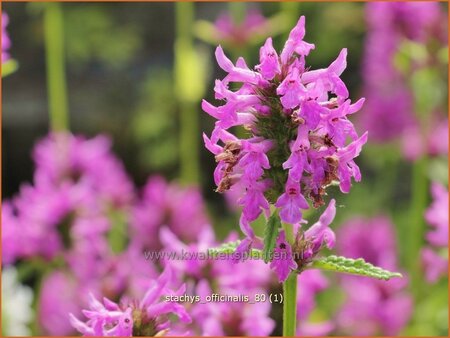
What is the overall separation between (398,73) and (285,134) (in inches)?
122

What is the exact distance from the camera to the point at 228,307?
5.78 ft

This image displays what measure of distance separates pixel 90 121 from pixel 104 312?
16.6 ft

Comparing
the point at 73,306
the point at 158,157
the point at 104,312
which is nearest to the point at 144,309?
the point at 104,312

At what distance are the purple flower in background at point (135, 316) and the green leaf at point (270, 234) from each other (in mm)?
187

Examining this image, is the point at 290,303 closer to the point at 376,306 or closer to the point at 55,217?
the point at 55,217

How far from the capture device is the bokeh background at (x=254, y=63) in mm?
3412

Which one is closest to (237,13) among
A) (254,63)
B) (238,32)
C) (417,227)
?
(238,32)

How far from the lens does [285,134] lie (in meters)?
1.30

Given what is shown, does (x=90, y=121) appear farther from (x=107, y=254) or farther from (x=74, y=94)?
(x=107, y=254)

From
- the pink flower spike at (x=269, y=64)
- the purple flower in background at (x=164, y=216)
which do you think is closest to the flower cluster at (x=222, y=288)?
the pink flower spike at (x=269, y=64)

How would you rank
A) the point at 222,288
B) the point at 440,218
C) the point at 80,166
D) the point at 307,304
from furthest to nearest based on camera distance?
the point at 80,166 < the point at 440,218 < the point at 307,304 < the point at 222,288

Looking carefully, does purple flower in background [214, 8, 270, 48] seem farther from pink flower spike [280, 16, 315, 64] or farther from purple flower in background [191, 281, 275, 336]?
pink flower spike [280, 16, 315, 64]

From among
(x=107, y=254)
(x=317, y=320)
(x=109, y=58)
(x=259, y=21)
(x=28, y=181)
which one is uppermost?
(x=109, y=58)

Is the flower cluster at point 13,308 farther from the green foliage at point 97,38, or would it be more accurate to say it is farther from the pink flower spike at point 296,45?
the green foliage at point 97,38
